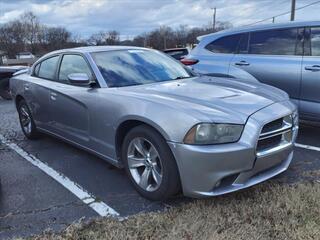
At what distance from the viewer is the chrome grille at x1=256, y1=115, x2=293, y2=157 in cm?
354

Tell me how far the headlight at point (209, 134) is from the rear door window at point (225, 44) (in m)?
3.49

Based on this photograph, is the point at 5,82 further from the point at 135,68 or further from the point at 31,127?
the point at 135,68

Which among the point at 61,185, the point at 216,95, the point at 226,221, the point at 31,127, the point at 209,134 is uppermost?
the point at 216,95

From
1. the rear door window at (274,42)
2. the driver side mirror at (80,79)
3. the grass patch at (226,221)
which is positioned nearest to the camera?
the grass patch at (226,221)

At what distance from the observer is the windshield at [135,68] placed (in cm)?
454

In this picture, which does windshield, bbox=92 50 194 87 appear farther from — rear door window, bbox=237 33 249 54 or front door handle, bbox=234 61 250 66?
rear door window, bbox=237 33 249 54

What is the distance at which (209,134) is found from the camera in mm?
3361

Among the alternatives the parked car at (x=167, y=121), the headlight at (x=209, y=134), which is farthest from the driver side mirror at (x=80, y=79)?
the headlight at (x=209, y=134)

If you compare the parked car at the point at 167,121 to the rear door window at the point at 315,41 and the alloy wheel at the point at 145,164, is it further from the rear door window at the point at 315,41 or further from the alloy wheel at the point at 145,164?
the rear door window at the point at 315,41

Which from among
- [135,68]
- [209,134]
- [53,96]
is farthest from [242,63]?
[209,134]

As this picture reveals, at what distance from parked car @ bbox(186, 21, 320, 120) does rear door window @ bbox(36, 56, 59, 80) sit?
251 cm

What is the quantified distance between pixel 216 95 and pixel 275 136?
692 millimetres

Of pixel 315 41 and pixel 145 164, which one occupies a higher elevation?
pixel 315 41

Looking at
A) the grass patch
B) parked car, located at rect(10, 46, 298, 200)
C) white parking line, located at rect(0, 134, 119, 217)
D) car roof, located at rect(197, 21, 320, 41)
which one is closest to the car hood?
parked car, located at rect(10, 46, 298, 200)
